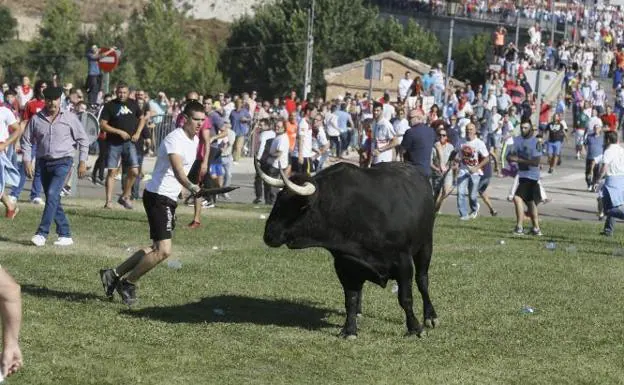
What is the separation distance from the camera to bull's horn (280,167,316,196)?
34.7ft

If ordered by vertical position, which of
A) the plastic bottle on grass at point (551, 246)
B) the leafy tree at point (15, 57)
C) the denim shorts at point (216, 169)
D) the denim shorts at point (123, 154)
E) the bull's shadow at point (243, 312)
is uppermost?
the denim shorts at point (123, 154)

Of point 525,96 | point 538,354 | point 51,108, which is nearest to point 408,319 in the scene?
point 538,354

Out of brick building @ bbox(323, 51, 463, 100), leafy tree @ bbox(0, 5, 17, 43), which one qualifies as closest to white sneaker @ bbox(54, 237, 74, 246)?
brick building @ bbox(323, 51, 463, 100)

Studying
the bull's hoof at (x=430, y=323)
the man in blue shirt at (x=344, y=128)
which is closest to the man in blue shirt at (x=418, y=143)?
the bull's hoof at (x=430, y=323)

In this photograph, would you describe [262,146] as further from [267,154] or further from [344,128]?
[344,128]

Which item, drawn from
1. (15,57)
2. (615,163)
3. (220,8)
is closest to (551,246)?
(615,163)

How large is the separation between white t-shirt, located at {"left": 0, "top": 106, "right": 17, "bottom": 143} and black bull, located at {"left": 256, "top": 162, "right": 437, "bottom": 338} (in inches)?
224

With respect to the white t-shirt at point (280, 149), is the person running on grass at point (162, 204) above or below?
above

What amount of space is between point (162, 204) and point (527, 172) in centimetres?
935

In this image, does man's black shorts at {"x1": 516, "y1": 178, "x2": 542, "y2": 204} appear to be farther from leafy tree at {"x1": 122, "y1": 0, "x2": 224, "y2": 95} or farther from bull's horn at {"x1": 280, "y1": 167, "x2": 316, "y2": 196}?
leafy tree at {"x1": 122, "y1": 0, "x2": 224, "y2": 95}

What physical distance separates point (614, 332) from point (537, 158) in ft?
27.4

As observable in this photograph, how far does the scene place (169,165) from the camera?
12.3 m

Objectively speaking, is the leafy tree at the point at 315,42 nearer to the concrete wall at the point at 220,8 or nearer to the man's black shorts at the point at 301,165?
the concrete wall at the point at 220,8

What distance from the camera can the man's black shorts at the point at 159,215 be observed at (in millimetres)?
12133
